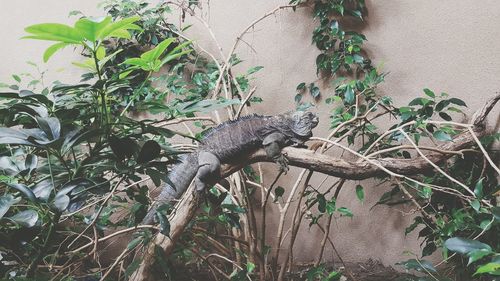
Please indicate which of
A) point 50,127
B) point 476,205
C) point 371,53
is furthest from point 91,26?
point 371,53

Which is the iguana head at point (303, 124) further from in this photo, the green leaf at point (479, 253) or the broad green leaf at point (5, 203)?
the broad green leaf at point (5, 203)

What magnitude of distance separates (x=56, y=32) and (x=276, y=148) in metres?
1.12

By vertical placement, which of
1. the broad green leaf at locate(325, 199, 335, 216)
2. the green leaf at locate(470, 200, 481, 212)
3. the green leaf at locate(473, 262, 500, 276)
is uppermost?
the green leaf at locate(470, 200, 481, 212)

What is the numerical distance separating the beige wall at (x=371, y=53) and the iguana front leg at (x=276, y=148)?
3.80ft

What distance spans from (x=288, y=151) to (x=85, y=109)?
33.2 inches

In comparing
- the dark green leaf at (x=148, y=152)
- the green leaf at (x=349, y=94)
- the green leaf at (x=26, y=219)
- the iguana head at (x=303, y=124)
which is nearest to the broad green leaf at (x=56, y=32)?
the dark green leaf at (x=148, y=152)

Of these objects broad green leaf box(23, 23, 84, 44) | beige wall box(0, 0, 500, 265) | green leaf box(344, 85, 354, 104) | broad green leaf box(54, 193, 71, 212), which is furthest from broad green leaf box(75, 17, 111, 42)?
beige wall box(0, 0, 500, 265)

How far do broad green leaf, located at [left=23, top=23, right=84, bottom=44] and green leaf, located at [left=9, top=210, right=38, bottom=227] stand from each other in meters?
0.47

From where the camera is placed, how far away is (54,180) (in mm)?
1113

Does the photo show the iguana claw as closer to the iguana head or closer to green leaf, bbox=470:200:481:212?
the iguana head

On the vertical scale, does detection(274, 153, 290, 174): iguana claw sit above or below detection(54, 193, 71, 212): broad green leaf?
above

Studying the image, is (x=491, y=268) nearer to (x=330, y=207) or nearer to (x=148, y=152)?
(x=148, y=152)

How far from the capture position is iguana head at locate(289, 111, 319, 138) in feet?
6.36

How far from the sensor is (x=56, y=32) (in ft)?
2.66
